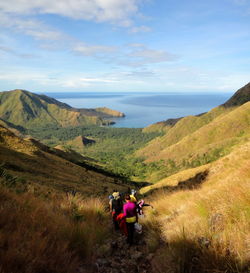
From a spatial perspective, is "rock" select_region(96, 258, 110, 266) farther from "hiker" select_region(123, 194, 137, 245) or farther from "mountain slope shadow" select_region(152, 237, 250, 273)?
"hiker" select_region(123, 194, 137, 245)

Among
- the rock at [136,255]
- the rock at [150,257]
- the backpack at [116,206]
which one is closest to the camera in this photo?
the rock at [150,257]

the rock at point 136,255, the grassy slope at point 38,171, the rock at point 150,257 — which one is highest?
the rock at point 150,257

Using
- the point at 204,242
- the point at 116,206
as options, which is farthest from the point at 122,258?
the point at 116,206

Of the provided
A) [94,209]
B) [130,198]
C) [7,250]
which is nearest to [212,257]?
[7,250]

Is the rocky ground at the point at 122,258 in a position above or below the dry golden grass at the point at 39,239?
below

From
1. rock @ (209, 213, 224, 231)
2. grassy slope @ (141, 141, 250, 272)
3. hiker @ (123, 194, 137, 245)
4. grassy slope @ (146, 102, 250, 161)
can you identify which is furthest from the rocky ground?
grassy slope @ (146, 102, 250, 161)

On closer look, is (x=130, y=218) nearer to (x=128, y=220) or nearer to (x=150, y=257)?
(x=128, y=220)

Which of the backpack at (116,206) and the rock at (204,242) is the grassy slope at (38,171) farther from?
the rock at (204,242)

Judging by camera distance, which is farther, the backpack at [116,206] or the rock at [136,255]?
the backpack at [116,206]

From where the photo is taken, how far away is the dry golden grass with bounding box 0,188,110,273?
3299 mm

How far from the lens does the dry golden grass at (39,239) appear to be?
3.30 m

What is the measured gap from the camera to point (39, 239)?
12.7 feet

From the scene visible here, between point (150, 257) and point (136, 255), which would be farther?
point (136, 255)

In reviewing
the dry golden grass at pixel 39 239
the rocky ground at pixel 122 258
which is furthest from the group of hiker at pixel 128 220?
the dry golden grass at pixel 39 239
